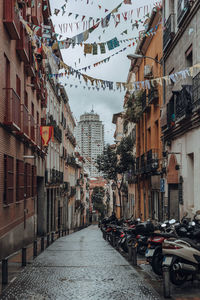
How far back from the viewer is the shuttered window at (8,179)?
1316cm

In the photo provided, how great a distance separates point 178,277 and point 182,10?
10411 millimetres

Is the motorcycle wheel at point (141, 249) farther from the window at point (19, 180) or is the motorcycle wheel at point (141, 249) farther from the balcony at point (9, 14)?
the balcony at point (9, 14)

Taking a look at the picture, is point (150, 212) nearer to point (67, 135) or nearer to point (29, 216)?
point (29, 216)

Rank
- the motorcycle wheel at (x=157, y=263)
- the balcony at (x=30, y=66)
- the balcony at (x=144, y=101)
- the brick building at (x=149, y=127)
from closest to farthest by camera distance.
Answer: the motorcycle wheel at (x=157, y=263)
the balcony at (x=30, y=66)
the brick building at (x=149, y=127)
the balcony at (x=144, y=101)

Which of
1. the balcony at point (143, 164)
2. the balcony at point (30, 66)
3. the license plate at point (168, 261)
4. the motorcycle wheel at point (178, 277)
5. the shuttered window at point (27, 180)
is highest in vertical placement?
the balcony at point (30, 66)

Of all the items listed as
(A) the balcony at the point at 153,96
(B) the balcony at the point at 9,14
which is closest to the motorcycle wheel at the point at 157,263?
(B) the balcony at the point at 9,14

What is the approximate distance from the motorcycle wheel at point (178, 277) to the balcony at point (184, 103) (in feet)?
22.6

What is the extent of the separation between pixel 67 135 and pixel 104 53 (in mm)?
33253

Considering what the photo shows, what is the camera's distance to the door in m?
17.5

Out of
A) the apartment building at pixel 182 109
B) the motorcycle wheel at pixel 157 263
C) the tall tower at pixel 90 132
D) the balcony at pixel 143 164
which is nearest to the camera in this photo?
the motorcycle wheel at pixel 157 263

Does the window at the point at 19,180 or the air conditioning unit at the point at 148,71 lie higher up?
the air conditioning unit at the point at 148,71

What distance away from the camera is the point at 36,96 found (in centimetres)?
2241

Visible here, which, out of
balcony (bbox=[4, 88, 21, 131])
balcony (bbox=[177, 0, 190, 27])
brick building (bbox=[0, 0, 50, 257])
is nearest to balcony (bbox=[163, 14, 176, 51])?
balcony (bbox=[177, 0, 190, 27])

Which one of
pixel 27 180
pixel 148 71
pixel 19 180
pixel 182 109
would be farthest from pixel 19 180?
pixel 148 71
